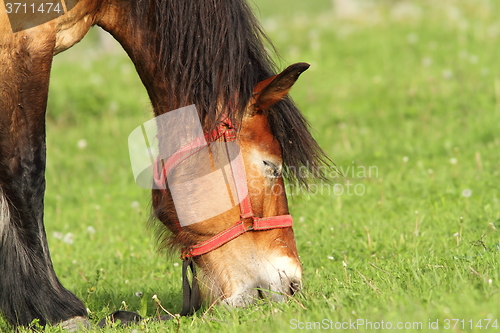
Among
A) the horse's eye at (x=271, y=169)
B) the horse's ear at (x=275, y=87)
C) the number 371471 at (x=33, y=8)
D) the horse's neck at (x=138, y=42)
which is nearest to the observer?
the horse's ear at (x=275, y=87)

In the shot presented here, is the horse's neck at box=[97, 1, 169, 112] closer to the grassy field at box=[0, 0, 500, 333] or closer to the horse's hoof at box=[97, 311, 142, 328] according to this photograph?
the grassy field at box=[0, 0, 500, 333]

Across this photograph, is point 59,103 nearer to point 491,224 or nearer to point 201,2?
point 201,2

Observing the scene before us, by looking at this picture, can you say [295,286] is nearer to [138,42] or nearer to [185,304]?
[185,304]

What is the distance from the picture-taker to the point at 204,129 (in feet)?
9.72

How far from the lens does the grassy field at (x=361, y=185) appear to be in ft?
8.62

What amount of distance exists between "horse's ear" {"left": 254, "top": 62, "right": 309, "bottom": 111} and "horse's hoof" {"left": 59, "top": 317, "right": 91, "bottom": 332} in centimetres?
147

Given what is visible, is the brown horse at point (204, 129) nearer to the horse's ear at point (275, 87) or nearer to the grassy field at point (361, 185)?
the horse's ear at point (275, 87)

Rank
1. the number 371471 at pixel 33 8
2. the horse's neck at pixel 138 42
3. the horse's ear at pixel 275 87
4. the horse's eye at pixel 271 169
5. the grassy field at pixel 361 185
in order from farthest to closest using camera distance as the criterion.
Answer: the horse's neck at pixel 138 42, the horse's eye at pixel 271 169, the number 371471 at pixel 33 8, the horse's ear at pixel 275 87, the grassy field at pixel 361 185

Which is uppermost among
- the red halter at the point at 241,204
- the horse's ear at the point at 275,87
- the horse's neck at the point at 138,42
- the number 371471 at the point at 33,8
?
the number 371471 at the point at 33,8

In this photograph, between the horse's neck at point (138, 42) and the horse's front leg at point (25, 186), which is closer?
the horse's front leg at point (25, 186)

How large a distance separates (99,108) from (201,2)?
601cm

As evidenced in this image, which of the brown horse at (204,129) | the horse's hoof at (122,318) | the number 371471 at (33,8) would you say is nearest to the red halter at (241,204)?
the brown horse at (204,129)

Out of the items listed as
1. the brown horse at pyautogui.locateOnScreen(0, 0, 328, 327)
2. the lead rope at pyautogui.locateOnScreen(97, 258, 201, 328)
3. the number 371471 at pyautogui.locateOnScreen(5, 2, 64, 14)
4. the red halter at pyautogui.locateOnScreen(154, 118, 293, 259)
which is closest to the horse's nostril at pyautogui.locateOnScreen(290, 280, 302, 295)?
the brown horse at pyautogui.locateOnScreen(0, 0, 328, 327)

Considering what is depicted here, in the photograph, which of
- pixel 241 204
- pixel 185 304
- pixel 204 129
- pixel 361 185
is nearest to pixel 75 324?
pixel 185 304
